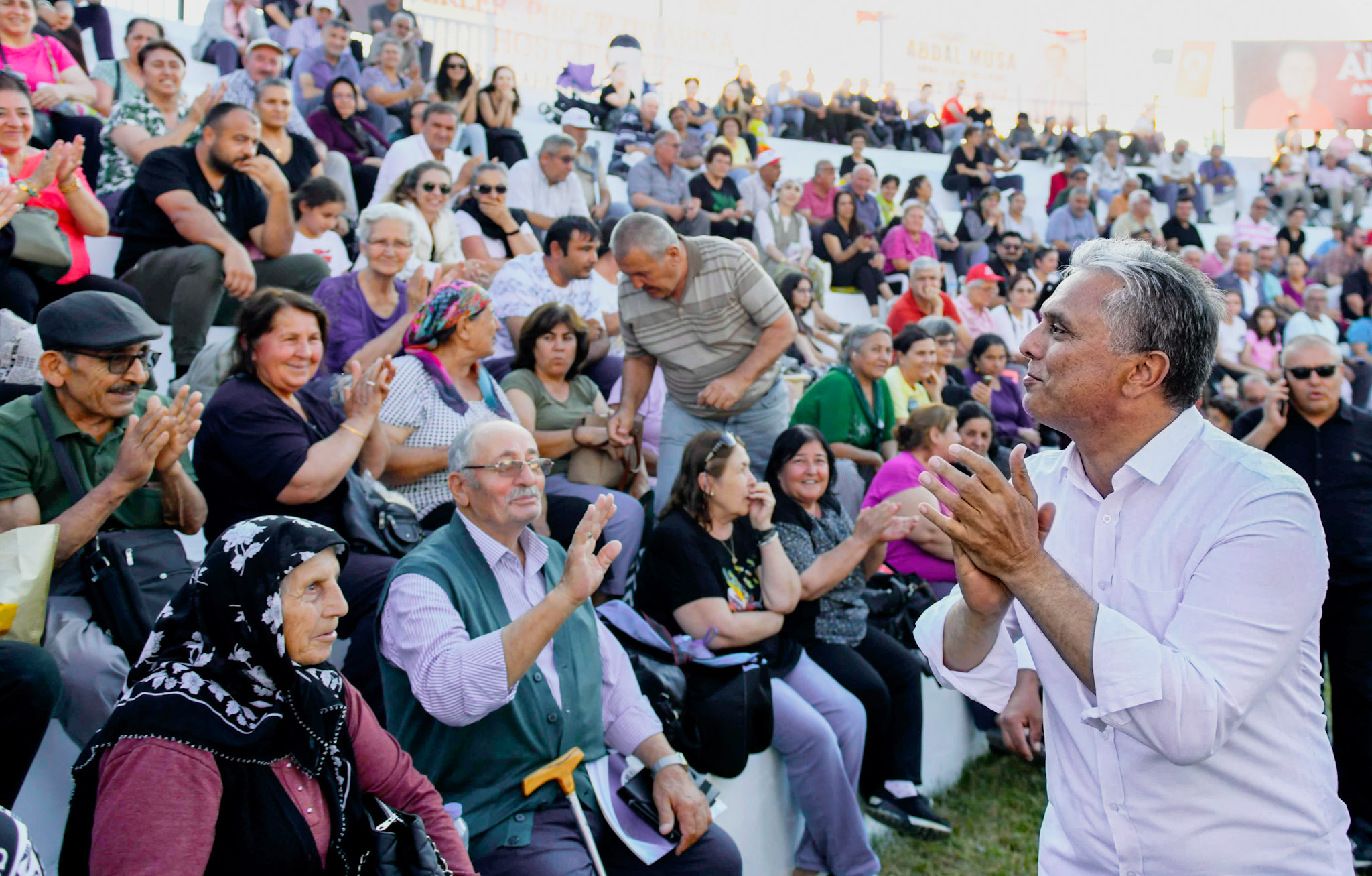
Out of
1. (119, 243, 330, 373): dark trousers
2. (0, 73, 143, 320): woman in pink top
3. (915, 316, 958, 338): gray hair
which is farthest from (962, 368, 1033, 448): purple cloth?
(0, 73, 143, 320): woman in pink top

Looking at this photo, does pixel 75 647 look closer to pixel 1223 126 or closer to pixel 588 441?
pixel 588 441

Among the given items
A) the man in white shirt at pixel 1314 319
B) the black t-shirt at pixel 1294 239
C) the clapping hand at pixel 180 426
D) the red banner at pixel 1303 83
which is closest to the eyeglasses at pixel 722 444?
the clapping hand at pixel 180 426

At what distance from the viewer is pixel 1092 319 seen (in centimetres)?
153

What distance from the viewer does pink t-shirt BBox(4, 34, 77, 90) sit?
537cm

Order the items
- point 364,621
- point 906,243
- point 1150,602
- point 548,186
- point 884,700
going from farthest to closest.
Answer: point 906,243 < point 548,186 < point 884,700 < point 364,621 < point 1150,602

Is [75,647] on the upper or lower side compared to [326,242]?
lower

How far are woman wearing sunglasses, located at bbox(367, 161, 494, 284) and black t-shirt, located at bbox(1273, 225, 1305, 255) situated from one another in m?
11.8

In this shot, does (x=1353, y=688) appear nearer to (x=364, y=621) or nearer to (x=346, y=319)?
(x=364, y=621)

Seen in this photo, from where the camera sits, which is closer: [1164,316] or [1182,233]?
[1164,316]

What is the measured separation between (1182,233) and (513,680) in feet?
41.8

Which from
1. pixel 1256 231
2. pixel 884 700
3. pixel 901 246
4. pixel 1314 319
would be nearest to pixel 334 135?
pixel 884 700

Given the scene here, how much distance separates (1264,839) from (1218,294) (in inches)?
30.6

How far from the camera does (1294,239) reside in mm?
13742

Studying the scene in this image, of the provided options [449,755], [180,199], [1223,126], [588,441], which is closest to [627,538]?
[588,441]
